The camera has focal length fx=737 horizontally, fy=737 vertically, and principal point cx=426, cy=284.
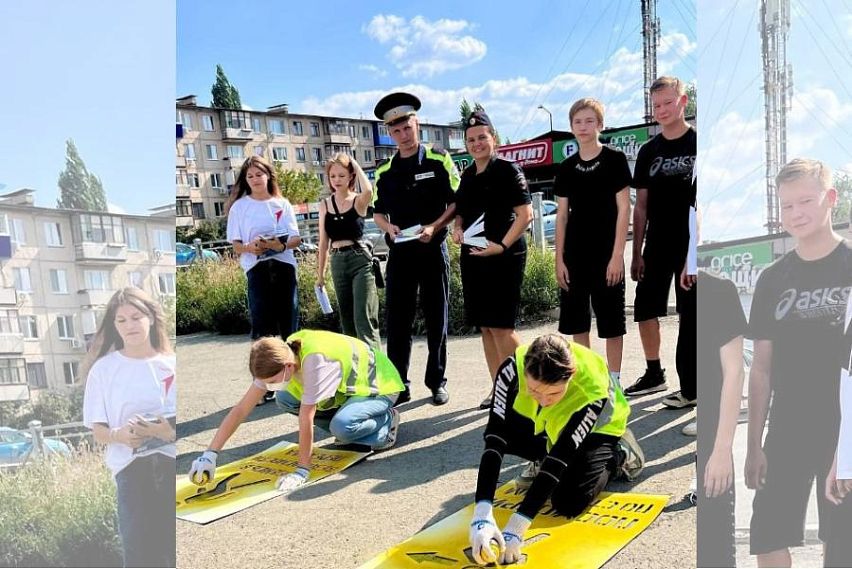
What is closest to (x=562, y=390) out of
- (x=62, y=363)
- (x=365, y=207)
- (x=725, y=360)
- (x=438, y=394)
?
(x=725, y=360)

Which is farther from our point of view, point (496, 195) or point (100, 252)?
point (496, 195)

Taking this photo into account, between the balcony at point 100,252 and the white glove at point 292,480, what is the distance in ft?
4.68

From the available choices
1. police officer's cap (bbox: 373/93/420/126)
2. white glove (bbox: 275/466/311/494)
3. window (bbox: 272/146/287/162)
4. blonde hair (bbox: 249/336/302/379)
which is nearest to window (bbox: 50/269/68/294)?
blonde hair (bbox: 249/336/302/379)

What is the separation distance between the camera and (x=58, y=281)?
2205 mm

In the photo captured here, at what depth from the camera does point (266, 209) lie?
4379 millimetres

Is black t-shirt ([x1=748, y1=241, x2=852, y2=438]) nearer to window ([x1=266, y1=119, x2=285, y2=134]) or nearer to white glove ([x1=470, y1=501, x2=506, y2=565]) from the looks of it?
white glove ([x1=470, y1=501, x2=506, y2=565])

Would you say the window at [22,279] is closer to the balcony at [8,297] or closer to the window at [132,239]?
the balcony at [8,297]

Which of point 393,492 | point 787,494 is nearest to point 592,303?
point 393,492

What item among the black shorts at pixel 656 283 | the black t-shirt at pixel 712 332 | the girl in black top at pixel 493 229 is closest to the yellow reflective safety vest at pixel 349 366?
the girl in black top at pixel 493 229

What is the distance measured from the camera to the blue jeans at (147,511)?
222 cm

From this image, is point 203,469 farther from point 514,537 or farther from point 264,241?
point 264,241

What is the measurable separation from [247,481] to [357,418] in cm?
58

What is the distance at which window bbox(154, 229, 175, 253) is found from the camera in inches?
87.8

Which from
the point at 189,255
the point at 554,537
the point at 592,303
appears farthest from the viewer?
the point at 189,255
